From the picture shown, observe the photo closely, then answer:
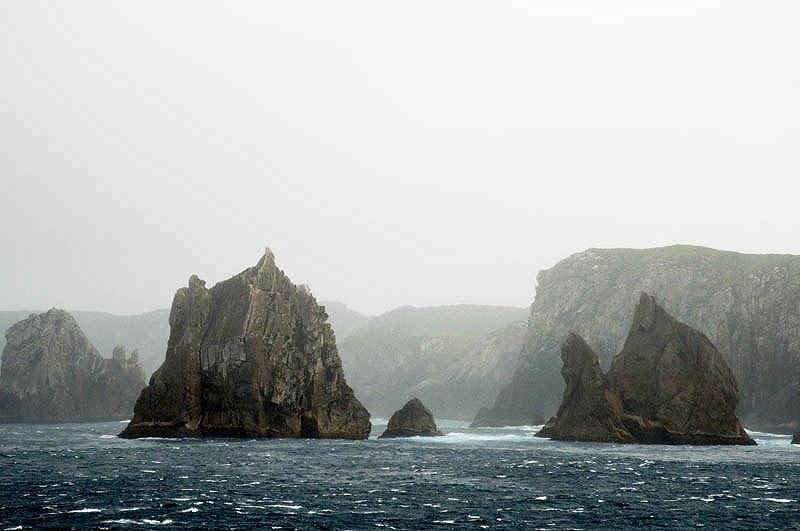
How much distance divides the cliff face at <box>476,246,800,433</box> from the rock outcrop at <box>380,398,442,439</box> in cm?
4537

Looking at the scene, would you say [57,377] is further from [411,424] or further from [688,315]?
[688,315]

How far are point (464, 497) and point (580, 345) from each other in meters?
66.5

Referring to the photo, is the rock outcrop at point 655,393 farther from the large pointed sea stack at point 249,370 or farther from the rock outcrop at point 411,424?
the large pointed sea stack at point 249,370

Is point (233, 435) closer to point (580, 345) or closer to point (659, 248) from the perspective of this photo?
point (580, 345)

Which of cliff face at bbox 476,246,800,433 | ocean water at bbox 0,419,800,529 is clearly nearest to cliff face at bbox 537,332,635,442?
ocean water at bbox 0,419,800,529

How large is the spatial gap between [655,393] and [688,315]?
6782 centimetres

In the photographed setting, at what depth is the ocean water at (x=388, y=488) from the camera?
35.6 meters

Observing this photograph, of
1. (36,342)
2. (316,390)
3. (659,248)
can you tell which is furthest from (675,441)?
(36,342)

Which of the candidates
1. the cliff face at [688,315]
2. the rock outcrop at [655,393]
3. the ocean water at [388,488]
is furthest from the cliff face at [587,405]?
the cliff face at [688,315]

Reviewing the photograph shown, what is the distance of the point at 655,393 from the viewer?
99.9 m

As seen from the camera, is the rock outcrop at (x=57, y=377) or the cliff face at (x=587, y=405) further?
the rock outcrop at (x=57, y=377)

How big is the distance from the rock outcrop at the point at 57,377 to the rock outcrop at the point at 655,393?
403 ft

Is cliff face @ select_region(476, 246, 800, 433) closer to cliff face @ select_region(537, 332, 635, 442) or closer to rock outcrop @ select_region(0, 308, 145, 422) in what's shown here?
cliff face @ select_region(537, 332, 635, 442)

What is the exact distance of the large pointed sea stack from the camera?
97812mm
